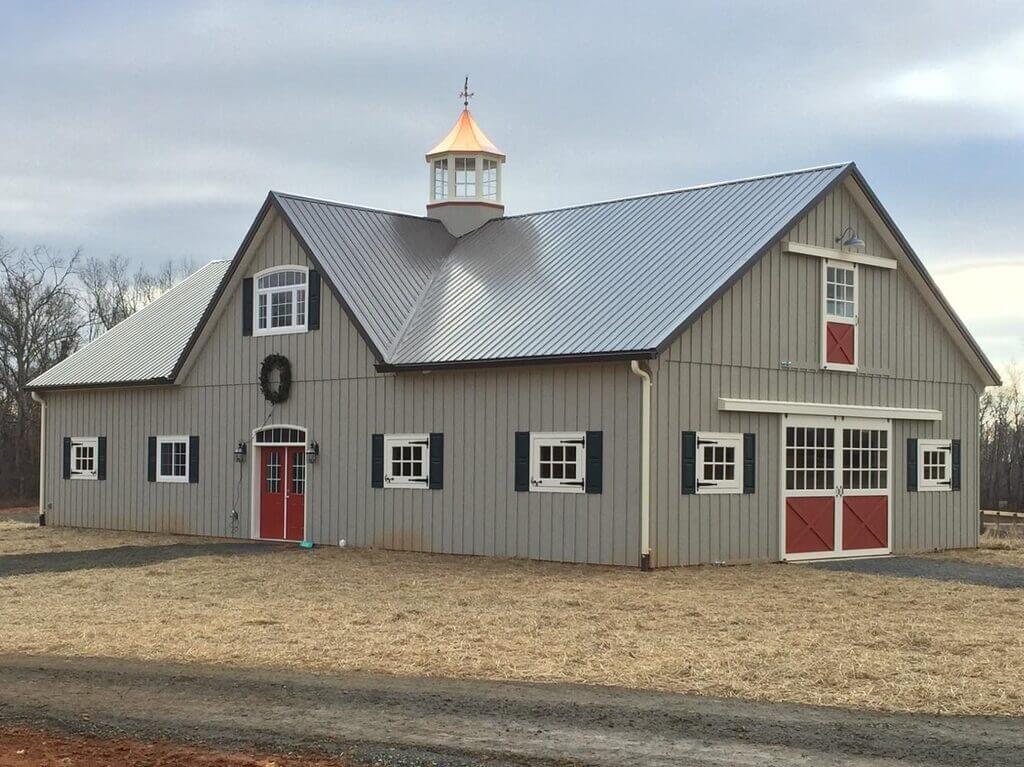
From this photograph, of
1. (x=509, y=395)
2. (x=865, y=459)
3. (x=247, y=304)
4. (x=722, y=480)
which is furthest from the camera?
(x=247, y=304)

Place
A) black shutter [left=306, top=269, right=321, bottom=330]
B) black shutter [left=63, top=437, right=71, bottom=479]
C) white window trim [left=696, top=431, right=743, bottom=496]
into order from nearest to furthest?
1. white window trim [left=696, top=431, right=743, bottom=496]
2. black shutter [left=306, top=269, right=321, bottom=330]
3. black shutter [left=63, top=437, right=71, bottom=479]

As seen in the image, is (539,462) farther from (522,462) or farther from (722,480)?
(722,480)

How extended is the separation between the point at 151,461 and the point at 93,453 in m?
2.13

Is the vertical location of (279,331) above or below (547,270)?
below

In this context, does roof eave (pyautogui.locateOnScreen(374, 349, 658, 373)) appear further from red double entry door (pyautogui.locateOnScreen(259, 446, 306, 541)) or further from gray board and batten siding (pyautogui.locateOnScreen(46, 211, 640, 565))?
red double entry door (pyautogui.locateOnScreen(259, 446, 306, 541))

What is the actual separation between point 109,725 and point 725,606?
8.04 m

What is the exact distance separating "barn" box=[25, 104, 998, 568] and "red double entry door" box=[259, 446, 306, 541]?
5 centimetres

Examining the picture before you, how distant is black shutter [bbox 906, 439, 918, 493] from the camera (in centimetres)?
2330

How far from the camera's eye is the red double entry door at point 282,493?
23.8 metres

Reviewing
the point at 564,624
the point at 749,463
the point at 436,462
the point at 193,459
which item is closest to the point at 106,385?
the point at 193,459

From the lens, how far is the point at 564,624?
44.5ft

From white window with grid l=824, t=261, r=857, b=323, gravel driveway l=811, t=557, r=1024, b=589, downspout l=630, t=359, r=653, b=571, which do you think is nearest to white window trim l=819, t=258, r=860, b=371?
white window with grid l=824, t=261, r=857, b=323

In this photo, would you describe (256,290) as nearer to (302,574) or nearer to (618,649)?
(302,574)

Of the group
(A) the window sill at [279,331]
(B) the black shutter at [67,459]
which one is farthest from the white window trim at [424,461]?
(B) the black shutter at [67,459]
